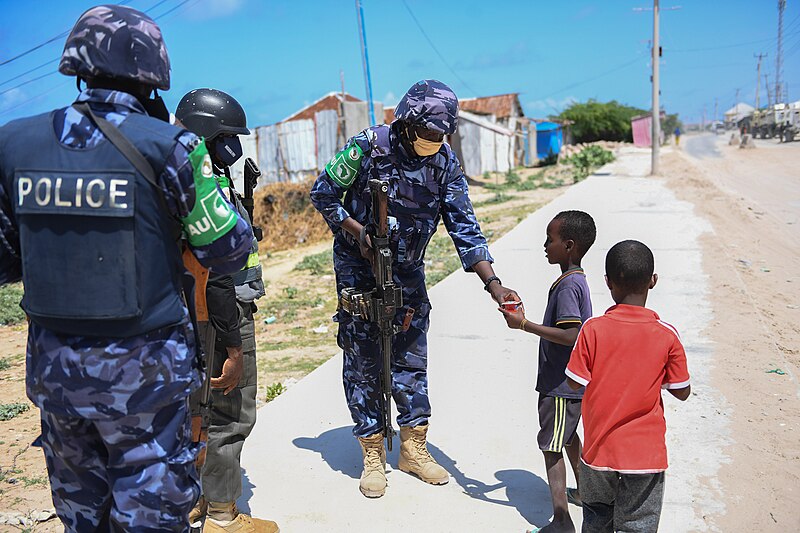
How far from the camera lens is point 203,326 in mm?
2508

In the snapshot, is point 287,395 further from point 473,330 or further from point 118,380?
point 118,380

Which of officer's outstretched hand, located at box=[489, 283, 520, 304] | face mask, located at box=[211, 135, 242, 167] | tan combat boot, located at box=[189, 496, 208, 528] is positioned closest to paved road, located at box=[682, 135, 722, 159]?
officer's outstretched hand, located at box=[489, 283, 520, 304]

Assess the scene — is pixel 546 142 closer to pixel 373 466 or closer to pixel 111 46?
pixel 373 466

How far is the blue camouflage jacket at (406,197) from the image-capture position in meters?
3.41

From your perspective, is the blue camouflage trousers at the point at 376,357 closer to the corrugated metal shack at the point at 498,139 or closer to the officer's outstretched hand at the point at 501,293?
the officer's outstretched hand at the point at 501,293

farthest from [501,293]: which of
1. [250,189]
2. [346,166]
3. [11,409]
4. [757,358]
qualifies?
[11,409]

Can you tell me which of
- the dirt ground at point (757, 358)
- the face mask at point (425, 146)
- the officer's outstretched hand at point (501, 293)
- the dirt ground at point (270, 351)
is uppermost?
the face mask at point (425, 146)

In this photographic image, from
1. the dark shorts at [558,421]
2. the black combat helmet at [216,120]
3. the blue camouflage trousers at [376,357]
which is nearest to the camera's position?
the black combat helmet at [216,120]

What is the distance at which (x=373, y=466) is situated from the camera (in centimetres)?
A: 349

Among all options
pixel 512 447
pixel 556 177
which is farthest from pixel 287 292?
pixel 556 177

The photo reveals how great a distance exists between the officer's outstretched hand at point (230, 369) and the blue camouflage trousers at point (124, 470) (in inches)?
21.1

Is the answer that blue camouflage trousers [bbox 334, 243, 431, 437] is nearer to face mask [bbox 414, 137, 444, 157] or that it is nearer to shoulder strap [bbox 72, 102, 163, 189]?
face mask [bbox 414, 137, 444, 157]

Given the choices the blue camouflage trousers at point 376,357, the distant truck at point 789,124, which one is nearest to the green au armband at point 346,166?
the blue camouflage trousers at point 376,357

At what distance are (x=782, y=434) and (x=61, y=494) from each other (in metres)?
3.55
